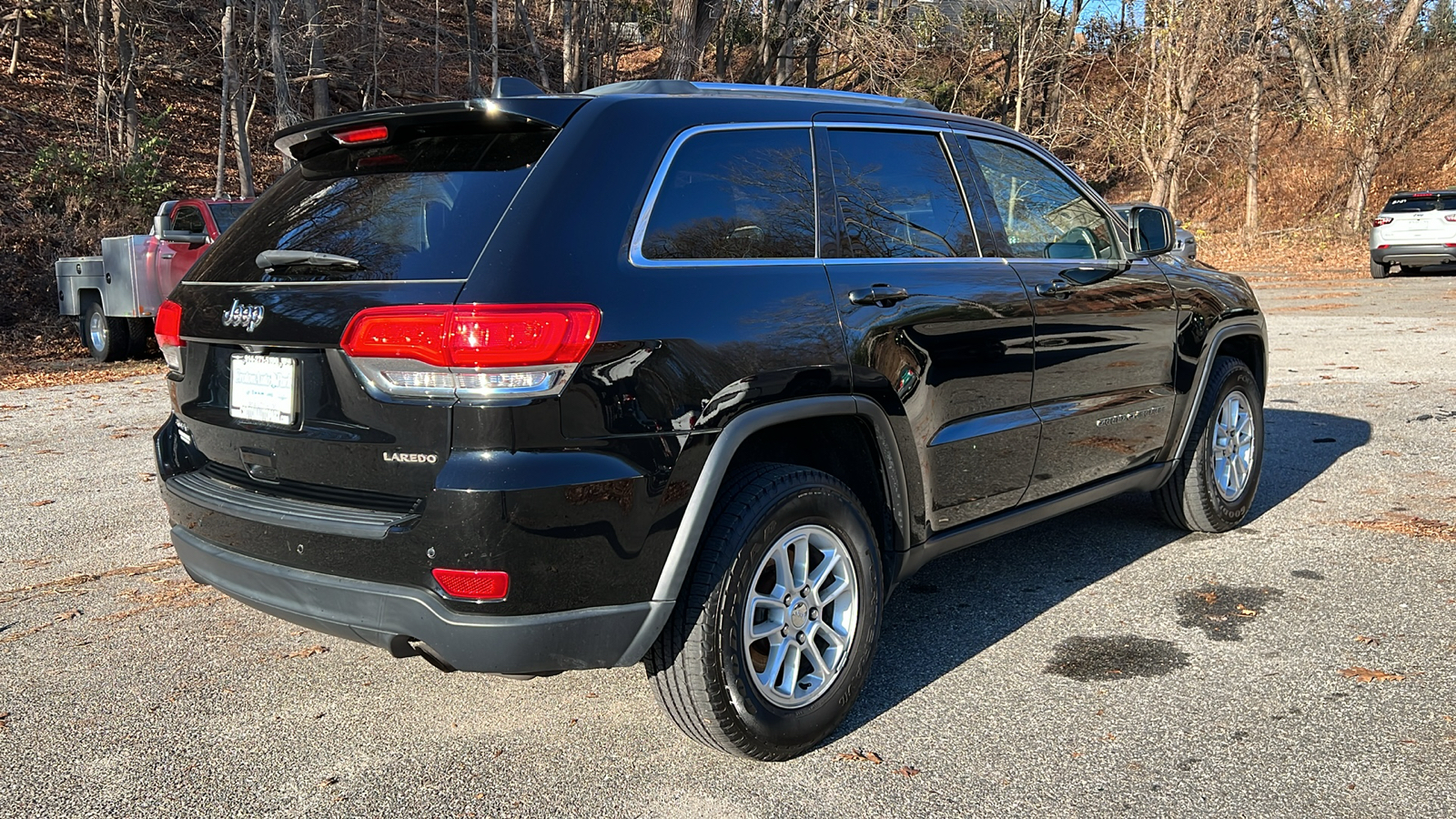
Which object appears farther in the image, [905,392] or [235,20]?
[235,20]

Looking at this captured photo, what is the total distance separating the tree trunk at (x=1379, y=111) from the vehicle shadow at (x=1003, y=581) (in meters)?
26.8

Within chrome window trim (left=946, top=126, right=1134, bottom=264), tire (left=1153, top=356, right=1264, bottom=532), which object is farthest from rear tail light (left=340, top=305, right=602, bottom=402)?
tire (left=1153, top=356, right=1264, bottom=532)

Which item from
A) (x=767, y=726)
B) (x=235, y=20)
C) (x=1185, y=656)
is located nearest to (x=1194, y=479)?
(x=1185, y=656)

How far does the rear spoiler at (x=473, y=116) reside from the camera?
118 inches

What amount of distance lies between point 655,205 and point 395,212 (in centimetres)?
68

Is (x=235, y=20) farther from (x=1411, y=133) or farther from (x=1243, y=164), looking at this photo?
(x=1411, y=133)

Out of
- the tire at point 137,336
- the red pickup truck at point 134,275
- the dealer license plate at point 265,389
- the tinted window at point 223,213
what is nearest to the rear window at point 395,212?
the dealer license plate at point 265,389

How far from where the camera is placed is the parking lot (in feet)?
9.96

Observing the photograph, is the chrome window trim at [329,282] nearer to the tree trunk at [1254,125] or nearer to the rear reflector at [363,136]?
the rear reflector at [363,136]

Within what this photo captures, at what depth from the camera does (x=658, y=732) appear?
11.2 feet

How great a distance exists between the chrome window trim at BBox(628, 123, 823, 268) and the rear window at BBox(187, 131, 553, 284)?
1.01ft

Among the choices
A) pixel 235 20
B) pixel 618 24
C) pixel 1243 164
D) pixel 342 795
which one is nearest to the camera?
pixel 342 795

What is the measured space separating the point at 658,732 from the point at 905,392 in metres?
1.25

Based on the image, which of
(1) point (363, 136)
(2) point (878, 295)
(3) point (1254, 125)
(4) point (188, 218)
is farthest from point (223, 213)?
(3) point (1254, 125)
